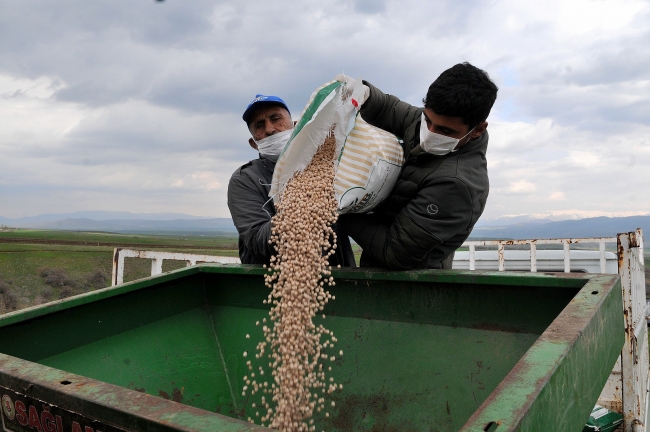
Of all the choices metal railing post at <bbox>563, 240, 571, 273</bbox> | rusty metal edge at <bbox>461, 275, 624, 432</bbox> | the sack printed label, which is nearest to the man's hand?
rusty metal edge at <bbox>461, 275, 624, 432</bbox>

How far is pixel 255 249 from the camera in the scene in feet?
7.76

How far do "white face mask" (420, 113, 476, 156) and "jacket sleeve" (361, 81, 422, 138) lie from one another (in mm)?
328

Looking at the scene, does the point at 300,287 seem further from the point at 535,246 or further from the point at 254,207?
the point at 535,246

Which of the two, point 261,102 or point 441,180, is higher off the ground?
point 261,102

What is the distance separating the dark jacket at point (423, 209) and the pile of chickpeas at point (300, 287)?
0.80 feet

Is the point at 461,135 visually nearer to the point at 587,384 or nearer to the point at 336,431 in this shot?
the point at 587,384

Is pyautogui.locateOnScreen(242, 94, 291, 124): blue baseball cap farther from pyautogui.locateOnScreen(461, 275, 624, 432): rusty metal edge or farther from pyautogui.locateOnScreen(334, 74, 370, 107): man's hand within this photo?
pyautogui.locateOnScreen(461, 275, 624, 432): rusty metal edge

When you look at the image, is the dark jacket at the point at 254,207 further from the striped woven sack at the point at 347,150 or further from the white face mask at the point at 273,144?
the striped woven sack at the point at 347,150

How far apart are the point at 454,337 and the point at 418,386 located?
0.83 ft

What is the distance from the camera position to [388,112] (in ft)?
8.05

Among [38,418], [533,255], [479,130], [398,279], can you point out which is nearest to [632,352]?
[398,279]

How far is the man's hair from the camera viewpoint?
1.95 metres

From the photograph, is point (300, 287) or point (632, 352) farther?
point (632, 352)

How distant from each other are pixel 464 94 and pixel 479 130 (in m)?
0.20
